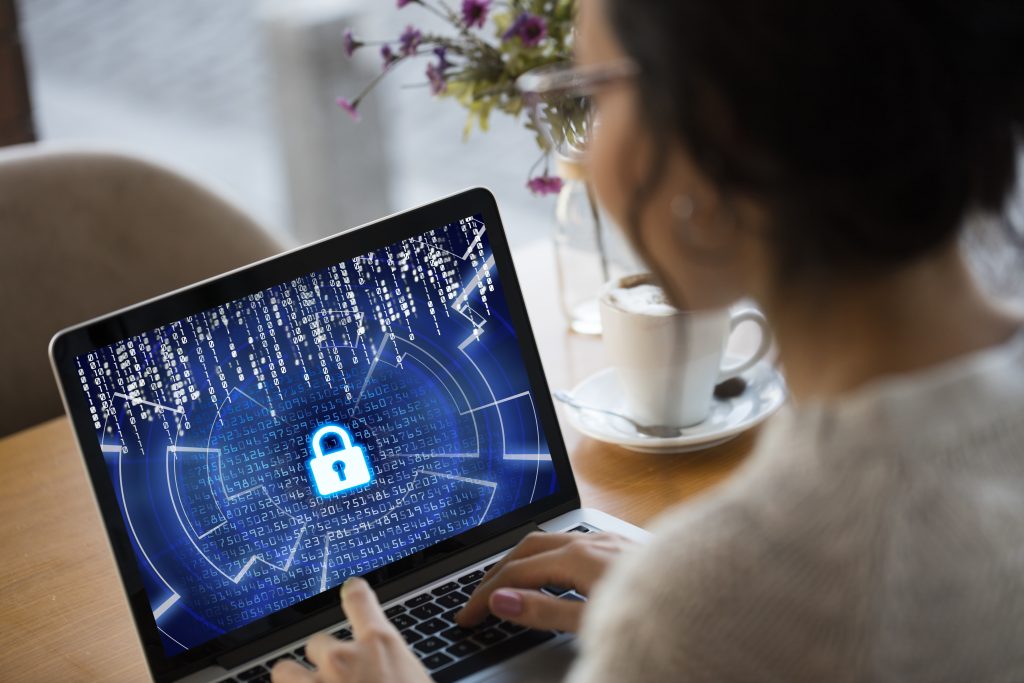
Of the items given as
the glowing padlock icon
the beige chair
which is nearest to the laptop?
the glowing padlock icon

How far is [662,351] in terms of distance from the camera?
1.06 m

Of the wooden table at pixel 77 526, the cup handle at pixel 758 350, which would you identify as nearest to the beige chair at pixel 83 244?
the wooden table at pixel 77 526

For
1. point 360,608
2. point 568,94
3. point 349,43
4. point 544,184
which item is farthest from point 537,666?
point 349,43

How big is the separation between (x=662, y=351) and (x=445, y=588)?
12.4 inches

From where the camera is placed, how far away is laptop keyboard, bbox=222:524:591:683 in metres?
0.79

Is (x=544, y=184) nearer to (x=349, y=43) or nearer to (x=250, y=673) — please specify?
(x=349, y=43)

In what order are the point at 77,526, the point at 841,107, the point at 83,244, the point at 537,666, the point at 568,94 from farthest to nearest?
the point at 83,244
the point at 77,526
the point at 537,666
the point at 568,94
the point at 841,107

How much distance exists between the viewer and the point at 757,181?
20.9 inches

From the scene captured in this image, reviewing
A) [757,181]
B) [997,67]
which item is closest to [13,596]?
[757,181]

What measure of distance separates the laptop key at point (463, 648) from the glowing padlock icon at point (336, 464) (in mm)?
135

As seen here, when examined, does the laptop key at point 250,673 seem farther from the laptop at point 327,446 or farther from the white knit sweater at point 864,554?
the white knit sweater at point 864,554

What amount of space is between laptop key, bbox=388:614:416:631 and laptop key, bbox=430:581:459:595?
30 mm

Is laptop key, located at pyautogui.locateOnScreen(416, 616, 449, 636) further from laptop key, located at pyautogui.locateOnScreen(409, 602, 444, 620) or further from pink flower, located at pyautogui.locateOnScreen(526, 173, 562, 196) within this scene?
pink flower, located at pyautogui.locateOnScreen(526, 173, 562, 196)

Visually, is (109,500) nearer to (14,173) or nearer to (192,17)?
(14,173)
